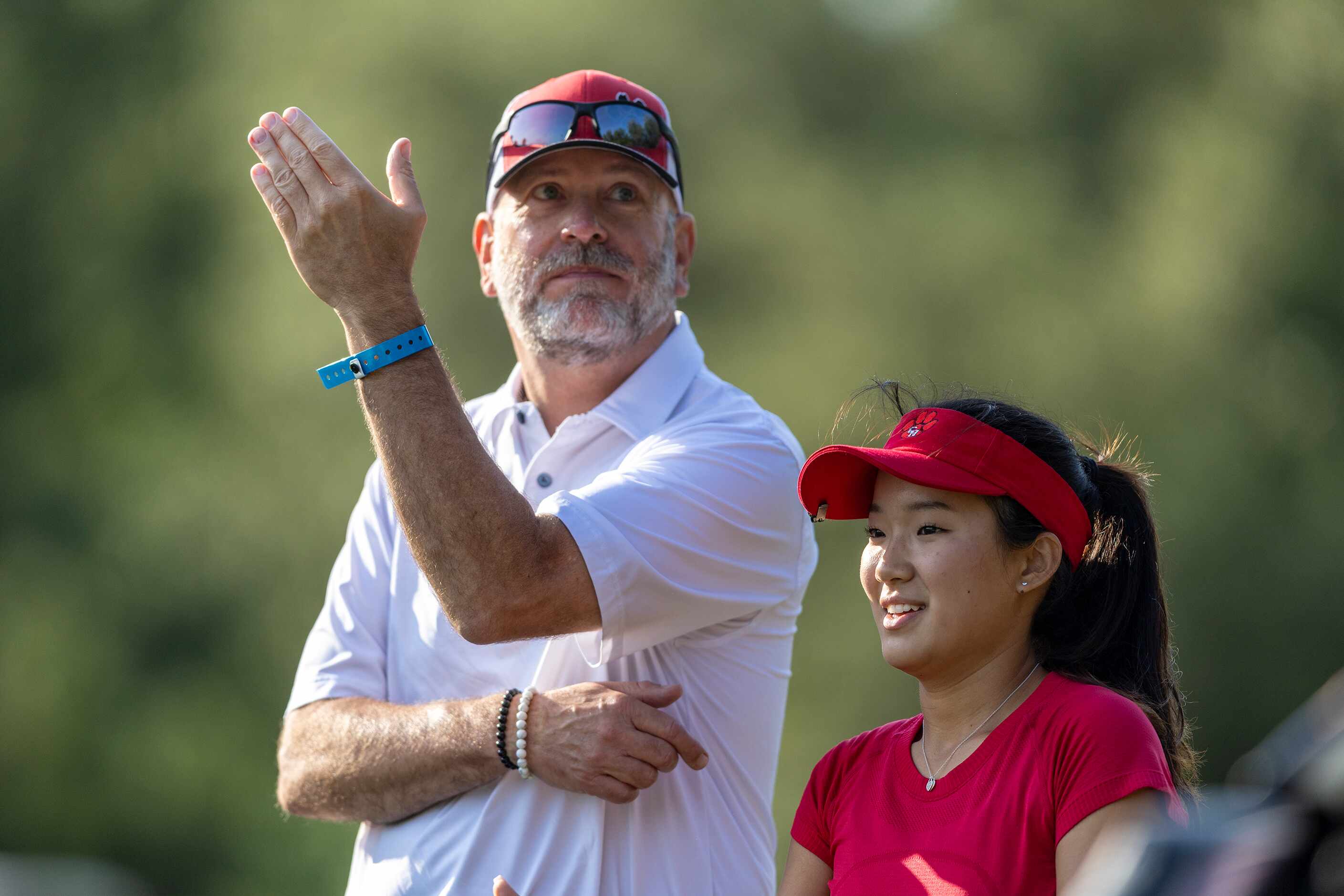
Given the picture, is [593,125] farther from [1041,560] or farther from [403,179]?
[1041,560]

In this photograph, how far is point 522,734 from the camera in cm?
266

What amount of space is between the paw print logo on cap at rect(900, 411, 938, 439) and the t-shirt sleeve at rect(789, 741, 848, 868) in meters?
0.54

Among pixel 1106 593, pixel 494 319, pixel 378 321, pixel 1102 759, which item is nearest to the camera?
pixel 1102 759

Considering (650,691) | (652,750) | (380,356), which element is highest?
(380,356)

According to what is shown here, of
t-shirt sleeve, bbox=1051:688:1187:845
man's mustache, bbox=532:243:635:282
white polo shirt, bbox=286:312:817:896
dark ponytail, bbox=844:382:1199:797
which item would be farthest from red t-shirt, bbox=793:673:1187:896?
man's mustache, bbox=532:243:635:282

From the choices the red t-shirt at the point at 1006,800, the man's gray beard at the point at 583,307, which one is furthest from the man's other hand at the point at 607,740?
the man's gray beard at the point at 583,307

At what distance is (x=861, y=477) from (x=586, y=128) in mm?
1199

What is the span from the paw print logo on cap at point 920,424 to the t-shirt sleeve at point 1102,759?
517 mm

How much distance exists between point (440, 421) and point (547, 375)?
2.70ft

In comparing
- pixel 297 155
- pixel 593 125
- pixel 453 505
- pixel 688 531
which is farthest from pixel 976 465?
pixel 593 125

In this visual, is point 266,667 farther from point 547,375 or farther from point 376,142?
point 547,375

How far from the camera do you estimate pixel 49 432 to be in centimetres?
1180

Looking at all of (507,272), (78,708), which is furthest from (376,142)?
(507,272)

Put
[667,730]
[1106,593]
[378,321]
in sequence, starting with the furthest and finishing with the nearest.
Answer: [667,730]
[378,321]
[1106,593]
